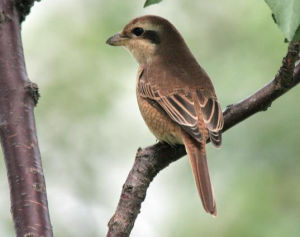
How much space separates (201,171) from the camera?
4105 mm

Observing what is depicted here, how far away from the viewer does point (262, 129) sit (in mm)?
5000

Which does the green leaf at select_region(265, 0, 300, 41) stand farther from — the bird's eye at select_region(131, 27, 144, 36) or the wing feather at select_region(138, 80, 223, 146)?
the bird's eye at select_region(131, 27, 144, 36)

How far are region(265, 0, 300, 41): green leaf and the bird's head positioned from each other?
3.73 metres

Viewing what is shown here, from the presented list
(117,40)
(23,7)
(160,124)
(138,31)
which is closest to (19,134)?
(23,7)

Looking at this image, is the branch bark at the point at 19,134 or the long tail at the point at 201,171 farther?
the long tail at the point at 201,171

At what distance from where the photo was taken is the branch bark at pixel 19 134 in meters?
2.62

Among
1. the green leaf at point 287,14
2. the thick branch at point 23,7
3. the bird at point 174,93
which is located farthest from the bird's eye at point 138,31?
the green leaf at point 287,14

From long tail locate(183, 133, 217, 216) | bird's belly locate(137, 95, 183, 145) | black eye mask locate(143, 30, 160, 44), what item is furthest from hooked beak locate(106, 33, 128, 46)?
long tail locate(183, 133, 217, 216)

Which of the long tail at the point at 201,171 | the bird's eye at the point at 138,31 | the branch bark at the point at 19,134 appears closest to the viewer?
the branch bark at the point at 19,134

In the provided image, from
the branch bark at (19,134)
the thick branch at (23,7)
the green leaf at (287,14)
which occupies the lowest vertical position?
the green leaf at (287,14)

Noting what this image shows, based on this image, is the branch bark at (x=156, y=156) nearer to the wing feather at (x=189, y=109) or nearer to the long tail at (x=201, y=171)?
the long tail at (x=201, y=171)

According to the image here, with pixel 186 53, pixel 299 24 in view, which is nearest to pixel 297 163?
pixel 186 53

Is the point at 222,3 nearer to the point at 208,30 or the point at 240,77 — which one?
the point at 208,30

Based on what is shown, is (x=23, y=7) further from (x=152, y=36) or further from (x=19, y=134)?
(x=152, y=36)
